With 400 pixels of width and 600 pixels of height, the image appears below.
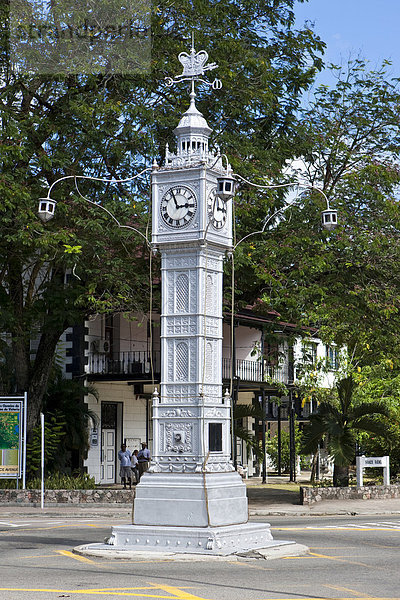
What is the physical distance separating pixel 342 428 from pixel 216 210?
1390 cm

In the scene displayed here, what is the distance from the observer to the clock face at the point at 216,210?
14734mm

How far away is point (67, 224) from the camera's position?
23844 mm

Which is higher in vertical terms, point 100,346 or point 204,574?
point 100,346

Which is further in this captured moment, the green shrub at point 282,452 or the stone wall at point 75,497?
the green shrub at point 282,452

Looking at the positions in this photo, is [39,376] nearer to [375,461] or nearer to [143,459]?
[143,459]

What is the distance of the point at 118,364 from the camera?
35.0 metres

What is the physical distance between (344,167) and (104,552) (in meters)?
15.7

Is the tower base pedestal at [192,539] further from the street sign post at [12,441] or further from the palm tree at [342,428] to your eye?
the palm tree at [342,428]

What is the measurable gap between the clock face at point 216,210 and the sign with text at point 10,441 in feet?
38.6

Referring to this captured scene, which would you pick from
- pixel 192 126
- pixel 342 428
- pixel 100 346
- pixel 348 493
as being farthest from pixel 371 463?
pixel 192 126

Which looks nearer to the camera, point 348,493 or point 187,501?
point 187,501

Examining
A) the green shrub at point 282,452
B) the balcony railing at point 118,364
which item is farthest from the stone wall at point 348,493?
the green shrub at point 282,452

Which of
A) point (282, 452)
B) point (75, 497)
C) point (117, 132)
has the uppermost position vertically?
point (117, 132)

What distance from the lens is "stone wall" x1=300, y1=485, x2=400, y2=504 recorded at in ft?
84.8
